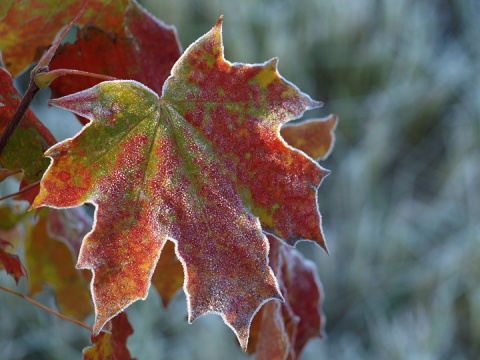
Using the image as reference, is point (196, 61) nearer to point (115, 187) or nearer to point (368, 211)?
point (115, 187)

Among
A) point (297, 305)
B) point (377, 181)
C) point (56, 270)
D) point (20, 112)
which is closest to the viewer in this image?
point (20, 112)

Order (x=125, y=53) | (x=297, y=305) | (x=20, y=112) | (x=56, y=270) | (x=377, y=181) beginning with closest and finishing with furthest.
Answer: (x=20, y=112), (x=125, y=53), (x=297, y=305), (x=56, y=270), (x=377, y=181)

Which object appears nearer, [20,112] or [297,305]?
[20,112]

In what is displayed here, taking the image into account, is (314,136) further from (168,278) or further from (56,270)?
(56,270)

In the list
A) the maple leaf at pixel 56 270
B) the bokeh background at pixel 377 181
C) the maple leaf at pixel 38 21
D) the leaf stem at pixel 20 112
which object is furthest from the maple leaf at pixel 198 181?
the bokeh background at pixel 377 181

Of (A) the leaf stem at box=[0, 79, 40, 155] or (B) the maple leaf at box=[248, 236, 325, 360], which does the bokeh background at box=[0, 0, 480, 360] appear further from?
(A) the leaf stem at box=[0, 79, 40, 155]

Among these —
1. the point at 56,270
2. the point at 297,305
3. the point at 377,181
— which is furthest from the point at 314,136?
the point at 377,181
